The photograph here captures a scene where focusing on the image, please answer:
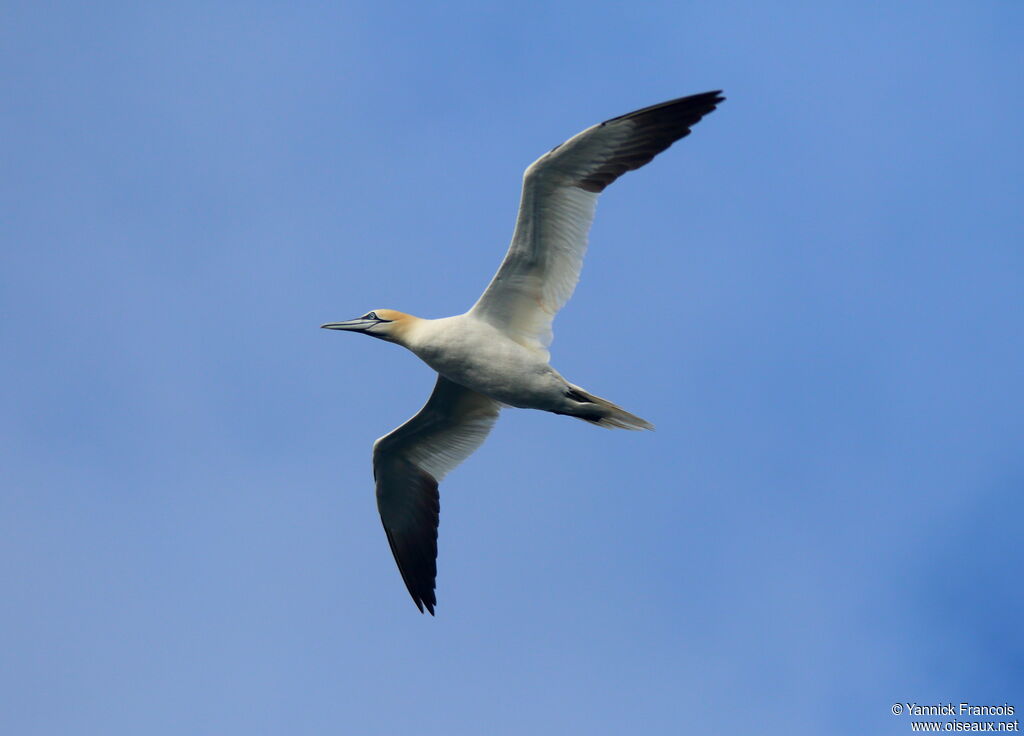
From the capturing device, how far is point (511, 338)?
513 inches

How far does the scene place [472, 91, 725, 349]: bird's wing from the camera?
11.9 meters

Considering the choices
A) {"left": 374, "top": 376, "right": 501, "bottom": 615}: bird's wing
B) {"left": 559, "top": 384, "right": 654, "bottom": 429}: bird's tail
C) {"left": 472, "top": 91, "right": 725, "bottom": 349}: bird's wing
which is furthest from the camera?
{"left": 374, "top": 376, "right": 501, "bottom": 615}: bird's wing

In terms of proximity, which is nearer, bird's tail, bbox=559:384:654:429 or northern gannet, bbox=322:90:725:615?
northern gannet, bbox=322:90:725:615

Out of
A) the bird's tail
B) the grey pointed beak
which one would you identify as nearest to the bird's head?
the grey pointed beak

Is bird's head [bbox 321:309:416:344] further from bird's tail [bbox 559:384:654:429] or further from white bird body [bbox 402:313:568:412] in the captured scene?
bird's tail [bbox 559:384:654:429]

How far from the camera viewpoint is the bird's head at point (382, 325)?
44.3 ft

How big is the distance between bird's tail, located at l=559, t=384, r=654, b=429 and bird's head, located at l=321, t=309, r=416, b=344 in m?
1.90

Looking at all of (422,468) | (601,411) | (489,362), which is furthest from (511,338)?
(422,468)

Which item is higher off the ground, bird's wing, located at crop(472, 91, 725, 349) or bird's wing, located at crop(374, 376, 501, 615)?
bird's wing, located at crop(472, 91, 725, 349)

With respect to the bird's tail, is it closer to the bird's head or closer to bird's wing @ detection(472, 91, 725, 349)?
bird's wing @ detection(472, 91, 725, 349)

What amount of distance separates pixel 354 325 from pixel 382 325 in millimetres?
457

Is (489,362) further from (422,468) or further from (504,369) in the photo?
(422,468)

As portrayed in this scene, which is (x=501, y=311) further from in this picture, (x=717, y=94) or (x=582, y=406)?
(x=717, y=94)

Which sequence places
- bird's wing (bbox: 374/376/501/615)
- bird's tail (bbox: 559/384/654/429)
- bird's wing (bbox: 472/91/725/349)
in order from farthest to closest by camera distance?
bird's wing (bbox: 374/376/501/615) → bird's tail (bbox: 559/384/654/429) → bird's wing (bbox: 472/91/725/349)
